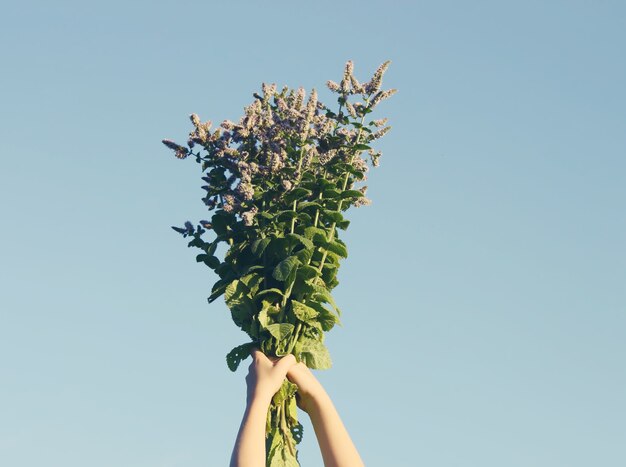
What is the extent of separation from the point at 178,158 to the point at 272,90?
123cm

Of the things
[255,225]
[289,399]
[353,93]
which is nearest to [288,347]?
[289,399]

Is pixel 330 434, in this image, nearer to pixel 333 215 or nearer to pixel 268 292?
pixel 268 292

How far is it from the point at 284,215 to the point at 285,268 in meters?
0.58

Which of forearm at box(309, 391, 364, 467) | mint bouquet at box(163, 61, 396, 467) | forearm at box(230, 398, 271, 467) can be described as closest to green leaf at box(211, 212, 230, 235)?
mint bouquet at box(163, 61, 396, 467)

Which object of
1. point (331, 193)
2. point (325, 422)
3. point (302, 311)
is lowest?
Result: point (325, 422)

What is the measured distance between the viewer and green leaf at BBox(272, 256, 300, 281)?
9727 mm

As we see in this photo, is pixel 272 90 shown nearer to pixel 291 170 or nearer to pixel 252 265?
pixel 291 170

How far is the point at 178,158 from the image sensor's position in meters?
10.3

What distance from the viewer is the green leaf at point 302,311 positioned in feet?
32.7

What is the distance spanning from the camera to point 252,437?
9.52 metres

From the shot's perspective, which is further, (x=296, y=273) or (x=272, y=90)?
(x=272, y=90)

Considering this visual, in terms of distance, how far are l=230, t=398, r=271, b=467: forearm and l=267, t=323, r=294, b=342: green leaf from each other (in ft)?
1.93

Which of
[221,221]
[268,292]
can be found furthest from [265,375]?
[221,221]

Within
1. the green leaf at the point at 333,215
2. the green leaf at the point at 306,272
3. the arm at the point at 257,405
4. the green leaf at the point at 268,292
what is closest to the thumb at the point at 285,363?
the arm at the point at 257,405
